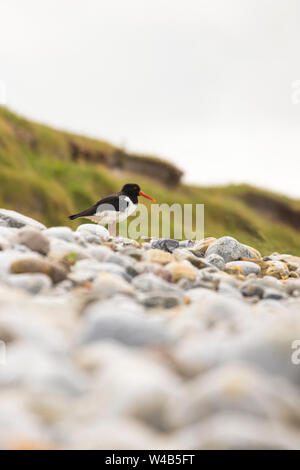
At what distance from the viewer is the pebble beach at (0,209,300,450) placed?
139 centimetres

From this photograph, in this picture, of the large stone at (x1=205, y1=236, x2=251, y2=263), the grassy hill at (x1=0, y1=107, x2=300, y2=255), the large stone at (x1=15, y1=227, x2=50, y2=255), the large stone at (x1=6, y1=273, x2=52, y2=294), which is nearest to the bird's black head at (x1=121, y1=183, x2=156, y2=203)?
the large stone at (x1=205, y1=236, x2=251, y2=263)

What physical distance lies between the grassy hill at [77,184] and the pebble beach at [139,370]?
428 inches

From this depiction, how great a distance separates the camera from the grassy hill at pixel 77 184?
48.1ft

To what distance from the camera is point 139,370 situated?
1.62m

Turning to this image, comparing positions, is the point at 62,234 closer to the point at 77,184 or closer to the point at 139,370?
the point at 139,370

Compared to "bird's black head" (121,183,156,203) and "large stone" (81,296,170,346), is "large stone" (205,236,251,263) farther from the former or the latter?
"large stone" (81,296,170,346)

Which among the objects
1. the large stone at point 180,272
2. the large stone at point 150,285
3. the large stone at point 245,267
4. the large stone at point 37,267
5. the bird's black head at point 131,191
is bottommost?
the large stone at point 150,285

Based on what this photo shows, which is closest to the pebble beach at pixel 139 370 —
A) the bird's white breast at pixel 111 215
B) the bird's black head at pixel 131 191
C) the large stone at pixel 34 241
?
the large stone at pixel 34 241

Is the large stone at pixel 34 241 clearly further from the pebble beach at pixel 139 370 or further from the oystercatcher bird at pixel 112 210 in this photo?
the oystercatcher bird at pixel 112 210

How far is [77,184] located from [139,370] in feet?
51.6

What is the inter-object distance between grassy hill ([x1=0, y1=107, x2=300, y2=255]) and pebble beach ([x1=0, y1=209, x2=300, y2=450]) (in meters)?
10.9

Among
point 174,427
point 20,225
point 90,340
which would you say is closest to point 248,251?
point 20,225

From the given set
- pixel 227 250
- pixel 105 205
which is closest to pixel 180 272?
pixel 227 250
